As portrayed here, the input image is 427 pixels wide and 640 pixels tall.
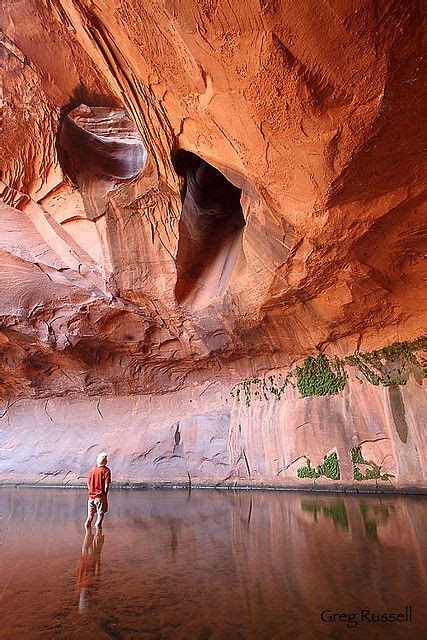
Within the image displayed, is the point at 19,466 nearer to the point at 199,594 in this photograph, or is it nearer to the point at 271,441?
the point at 271,441

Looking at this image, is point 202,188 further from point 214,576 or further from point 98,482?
point 214,576

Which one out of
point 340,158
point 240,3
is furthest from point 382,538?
point 240,3

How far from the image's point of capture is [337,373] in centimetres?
1068

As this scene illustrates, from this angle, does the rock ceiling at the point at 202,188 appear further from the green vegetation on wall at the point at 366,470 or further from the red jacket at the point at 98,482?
the red jacket at the point at 98,482

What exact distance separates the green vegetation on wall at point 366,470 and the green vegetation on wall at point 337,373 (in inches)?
60.0

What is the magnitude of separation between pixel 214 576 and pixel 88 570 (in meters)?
1.01

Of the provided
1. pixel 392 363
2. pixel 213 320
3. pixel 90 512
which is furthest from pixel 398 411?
pixel 90 512

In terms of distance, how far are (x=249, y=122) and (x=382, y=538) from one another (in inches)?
187

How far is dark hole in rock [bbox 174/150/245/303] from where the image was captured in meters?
9.48

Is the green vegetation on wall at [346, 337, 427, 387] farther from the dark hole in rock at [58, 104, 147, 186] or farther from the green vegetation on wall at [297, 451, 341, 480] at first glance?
the dark hole in rock at [58, 104, 147, 186]

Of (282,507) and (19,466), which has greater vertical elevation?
(19,466)

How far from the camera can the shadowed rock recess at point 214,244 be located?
4301mm

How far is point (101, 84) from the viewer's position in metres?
7.48

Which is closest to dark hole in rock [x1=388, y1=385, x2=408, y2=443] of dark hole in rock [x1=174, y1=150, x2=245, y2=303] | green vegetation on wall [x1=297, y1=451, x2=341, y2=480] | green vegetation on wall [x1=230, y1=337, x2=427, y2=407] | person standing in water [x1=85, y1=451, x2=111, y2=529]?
green vegetation on wall [x1=230, y1=337, x2=427, y2=407]
